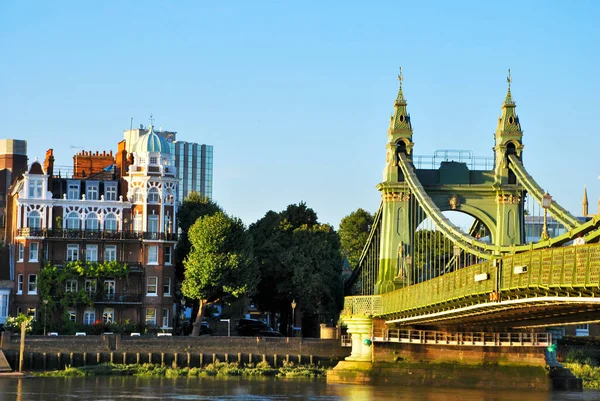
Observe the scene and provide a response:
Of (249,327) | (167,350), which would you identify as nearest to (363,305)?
(167,350)

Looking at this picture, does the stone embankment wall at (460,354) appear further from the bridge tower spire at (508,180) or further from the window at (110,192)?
the window at (110,192)

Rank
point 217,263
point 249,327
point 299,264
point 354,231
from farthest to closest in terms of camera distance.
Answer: point 354,231 → point 249,327 → point 299,264 → point 217,263

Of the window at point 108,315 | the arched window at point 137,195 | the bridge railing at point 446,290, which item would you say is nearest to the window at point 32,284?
the window at point 108,315

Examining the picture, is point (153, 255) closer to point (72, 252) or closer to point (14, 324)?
point (72, 252)

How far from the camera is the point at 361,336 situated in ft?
328

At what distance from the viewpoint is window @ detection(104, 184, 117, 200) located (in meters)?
127

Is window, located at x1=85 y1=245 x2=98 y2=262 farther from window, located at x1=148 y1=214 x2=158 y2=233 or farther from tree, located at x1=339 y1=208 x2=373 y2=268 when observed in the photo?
tree, located at x1=339 y1=208 x2=373 y2=268

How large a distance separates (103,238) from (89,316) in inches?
281

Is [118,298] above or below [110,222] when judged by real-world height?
below

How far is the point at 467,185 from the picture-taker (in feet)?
336

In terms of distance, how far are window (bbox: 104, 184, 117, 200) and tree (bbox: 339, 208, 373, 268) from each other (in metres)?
44.3

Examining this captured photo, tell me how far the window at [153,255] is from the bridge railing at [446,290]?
34.1m

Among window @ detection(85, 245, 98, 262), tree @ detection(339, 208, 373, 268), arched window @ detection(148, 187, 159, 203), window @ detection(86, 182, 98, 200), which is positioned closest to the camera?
window @ detection(85, 245, 98, 262)

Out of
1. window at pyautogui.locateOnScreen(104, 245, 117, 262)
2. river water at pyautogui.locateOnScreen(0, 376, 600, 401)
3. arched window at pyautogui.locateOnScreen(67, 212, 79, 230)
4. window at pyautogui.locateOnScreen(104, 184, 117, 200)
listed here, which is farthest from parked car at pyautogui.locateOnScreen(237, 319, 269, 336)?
river water at pyautogui.locateOnScreen(0, 376, 600, 401)
